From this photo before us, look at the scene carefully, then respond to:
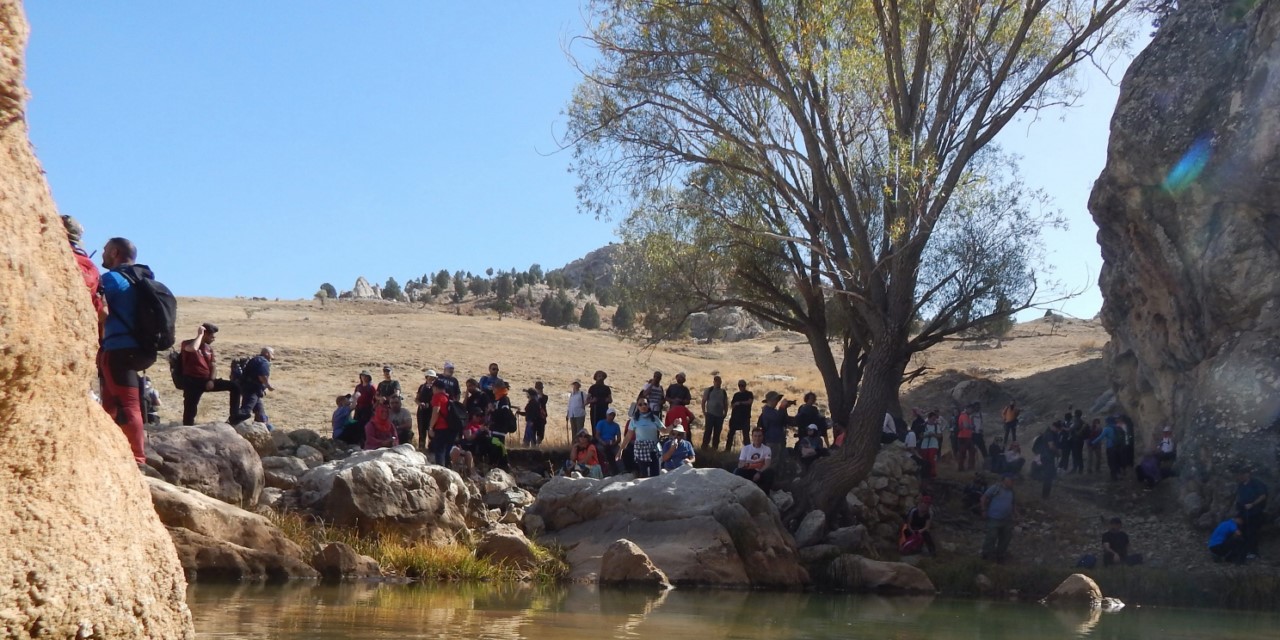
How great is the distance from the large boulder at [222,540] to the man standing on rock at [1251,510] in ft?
50.0

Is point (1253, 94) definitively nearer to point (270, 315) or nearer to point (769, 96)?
point (769, 96)

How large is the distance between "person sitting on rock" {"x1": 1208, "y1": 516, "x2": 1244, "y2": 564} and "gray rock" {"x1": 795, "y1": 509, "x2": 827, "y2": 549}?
260 inches

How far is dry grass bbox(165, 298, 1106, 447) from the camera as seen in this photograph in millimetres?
35375

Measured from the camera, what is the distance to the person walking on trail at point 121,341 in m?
8.46

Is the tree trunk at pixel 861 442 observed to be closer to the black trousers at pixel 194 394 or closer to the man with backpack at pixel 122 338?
the black trousers at pixel 194 394

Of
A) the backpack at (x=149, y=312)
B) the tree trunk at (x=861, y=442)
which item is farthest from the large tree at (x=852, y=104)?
the backpack at (x=149, y=312)

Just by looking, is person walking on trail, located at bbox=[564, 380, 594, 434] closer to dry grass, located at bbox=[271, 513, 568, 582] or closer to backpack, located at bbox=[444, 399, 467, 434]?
backpack, located at bbox=[444, 399, 467, 434]

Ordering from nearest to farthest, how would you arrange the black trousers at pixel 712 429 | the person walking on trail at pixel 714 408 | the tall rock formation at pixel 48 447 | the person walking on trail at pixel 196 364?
the tall rock formation at pixel 48 447, the person walking on trail at pixel 196 364, the person walking on trail at pixel 714 408, the black trousers at pixel 712 429

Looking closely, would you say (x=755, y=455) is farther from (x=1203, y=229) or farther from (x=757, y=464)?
(x=1203, y=229)

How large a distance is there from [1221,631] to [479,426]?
12386 mm

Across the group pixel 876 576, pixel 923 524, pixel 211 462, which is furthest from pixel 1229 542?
A: pixel 211 462

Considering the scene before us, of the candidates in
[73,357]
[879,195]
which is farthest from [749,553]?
[73,357]

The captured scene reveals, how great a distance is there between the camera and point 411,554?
632 inches

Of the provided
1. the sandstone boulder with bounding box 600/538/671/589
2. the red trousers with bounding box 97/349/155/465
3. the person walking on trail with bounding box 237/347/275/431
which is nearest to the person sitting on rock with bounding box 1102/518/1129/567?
the sandstone boulder with bounding box 600/538/671/589
